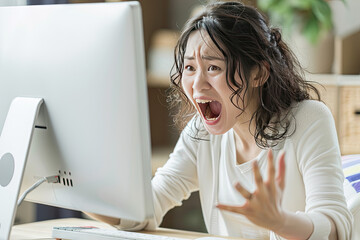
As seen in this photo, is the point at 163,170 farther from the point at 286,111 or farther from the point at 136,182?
the point at 136,182

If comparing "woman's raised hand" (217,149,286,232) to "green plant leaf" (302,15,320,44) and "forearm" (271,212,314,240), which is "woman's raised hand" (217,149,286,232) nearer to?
"forearm" (271,212,314,240)

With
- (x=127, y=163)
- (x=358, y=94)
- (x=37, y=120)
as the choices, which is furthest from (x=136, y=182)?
(x=358, y=94)

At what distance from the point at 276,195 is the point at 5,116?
0.61 m

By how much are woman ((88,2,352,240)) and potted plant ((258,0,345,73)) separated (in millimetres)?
960

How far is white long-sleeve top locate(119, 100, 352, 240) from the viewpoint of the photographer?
126 cm

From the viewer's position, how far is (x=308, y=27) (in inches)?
97.8

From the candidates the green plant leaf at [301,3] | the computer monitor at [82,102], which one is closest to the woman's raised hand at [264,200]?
the computer monitor at [82,102]

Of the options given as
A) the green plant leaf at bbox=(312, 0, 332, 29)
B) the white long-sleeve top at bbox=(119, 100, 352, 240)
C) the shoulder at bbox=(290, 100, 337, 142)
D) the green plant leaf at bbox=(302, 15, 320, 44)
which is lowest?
the white long-sleeve top at bbox=(119, 100, 352, 240)

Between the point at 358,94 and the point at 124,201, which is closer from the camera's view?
the point at 124,201

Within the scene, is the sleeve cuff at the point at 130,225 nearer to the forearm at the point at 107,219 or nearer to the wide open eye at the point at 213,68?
the forearm at the point at 107,219

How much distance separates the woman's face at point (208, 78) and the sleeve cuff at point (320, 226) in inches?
12.9

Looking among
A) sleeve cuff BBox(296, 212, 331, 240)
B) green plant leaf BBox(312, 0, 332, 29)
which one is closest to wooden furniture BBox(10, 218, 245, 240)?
sleeve cuff BBox(296, 212, 331, 240)

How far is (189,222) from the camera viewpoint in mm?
3242

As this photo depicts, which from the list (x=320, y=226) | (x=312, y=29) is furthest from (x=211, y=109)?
(x=312, y=29)
